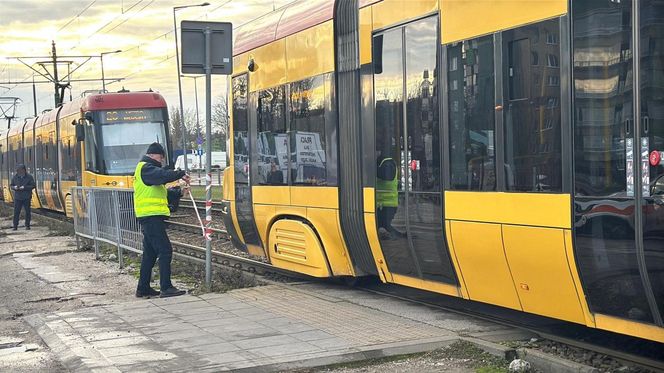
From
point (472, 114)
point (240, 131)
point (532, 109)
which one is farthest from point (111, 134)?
point (532, 109)

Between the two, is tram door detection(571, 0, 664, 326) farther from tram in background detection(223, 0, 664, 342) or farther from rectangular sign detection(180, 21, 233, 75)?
rectangular sign detection(180, 21, 233, 75)

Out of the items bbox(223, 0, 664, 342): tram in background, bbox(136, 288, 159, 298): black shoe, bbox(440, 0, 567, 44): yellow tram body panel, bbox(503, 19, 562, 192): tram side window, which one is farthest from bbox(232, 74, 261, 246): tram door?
bbox(503, 19, 562, 192): tram side window

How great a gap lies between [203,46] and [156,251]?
2.57 metres

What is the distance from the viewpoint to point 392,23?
891 centimetres

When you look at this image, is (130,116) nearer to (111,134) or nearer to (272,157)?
(111,134)

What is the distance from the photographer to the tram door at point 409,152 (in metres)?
8.25

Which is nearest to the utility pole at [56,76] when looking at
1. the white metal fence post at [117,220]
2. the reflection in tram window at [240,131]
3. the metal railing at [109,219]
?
the metal railing at [109,219]

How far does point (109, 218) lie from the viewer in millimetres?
15117

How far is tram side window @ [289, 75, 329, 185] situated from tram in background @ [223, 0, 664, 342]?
0.08ft

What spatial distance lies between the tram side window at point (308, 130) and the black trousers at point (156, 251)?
1.73 m

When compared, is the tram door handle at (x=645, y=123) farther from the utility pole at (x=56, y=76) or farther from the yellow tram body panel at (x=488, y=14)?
the utility pole at (x=56, y=76)

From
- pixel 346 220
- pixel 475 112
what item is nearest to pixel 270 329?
pixel 346 220

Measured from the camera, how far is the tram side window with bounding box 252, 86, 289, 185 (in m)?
11.2

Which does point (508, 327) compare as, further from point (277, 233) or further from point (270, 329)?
point (277, 233)
